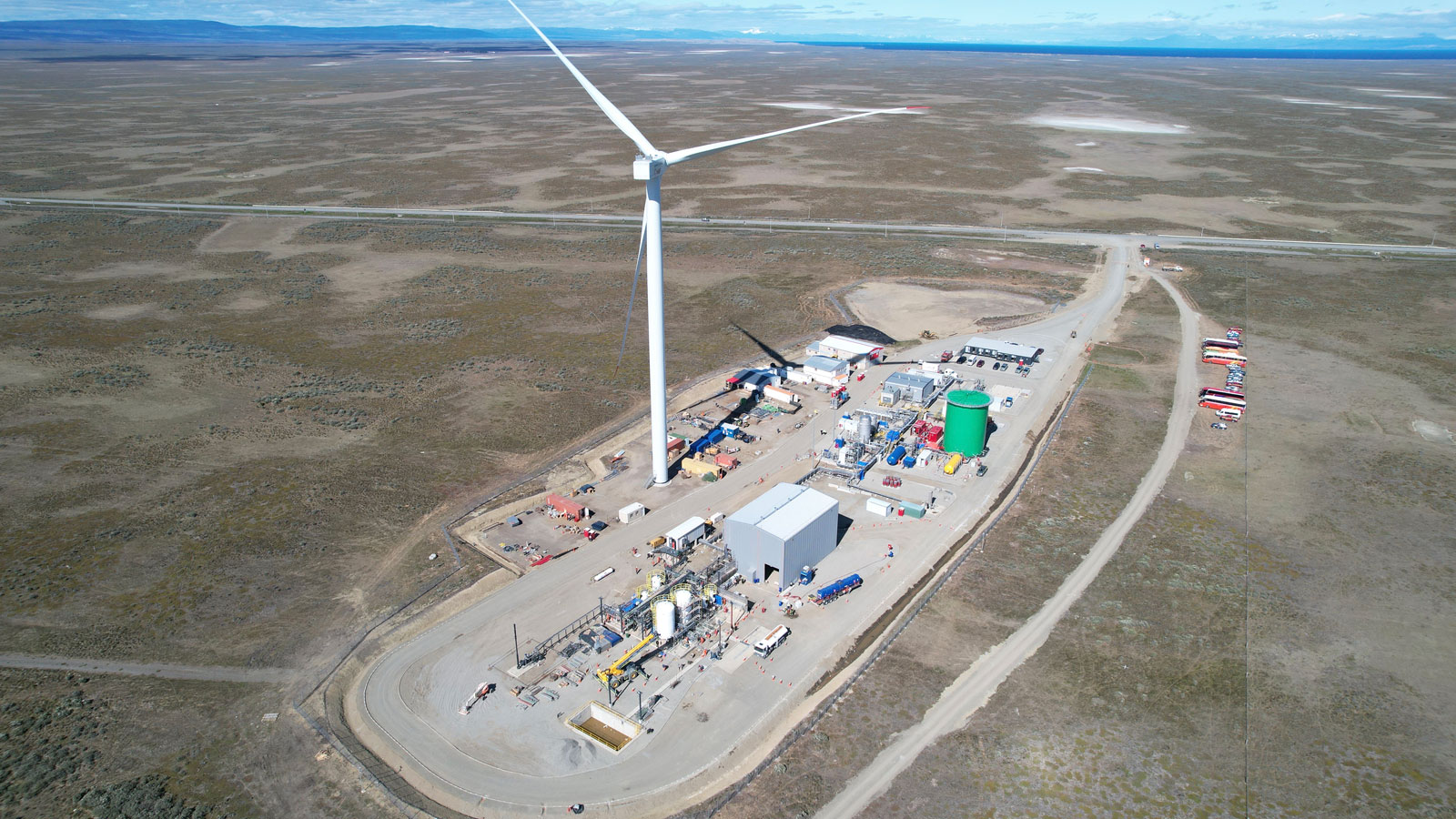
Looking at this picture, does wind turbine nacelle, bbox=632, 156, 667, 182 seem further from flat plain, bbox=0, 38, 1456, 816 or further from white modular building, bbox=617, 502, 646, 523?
flat plain, bbox=0, 38, 1456, 816

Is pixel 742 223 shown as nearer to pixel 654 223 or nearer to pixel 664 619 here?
pixel 654 223

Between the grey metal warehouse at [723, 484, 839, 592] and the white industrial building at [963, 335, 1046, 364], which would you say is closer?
the grey metal warehouse at [723, 484, 839, 592]

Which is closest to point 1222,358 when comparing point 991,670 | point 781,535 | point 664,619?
point 991,670

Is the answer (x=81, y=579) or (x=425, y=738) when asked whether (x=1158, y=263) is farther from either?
(x=81, y=579)

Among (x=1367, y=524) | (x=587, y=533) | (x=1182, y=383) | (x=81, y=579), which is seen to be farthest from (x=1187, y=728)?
(x=81, y=579)

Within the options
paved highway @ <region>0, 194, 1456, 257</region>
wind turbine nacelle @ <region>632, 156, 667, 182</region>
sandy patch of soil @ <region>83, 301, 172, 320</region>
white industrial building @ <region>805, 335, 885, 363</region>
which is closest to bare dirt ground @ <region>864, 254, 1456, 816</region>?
white industrial building @ <region>805, 335, 885, 363</region>

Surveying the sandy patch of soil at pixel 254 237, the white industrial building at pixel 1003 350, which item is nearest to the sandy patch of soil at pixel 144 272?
the sandy patch of soil at pixel 254 237
